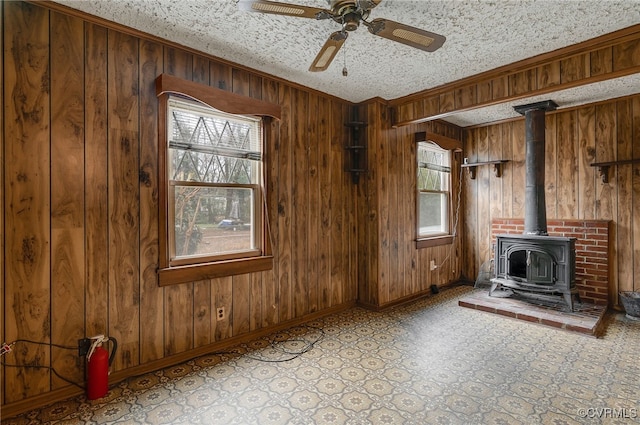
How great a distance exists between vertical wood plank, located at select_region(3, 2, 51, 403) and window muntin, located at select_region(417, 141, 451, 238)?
3.93m

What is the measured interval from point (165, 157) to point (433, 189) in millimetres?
3673

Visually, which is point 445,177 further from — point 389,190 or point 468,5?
point 468,5

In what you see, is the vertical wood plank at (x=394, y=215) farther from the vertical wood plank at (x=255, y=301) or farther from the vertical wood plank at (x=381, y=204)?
the vertical wood plank at (x=255, y=301)

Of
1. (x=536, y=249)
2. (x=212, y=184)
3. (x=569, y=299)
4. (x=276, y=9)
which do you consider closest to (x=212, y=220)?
(x=212, y=184)

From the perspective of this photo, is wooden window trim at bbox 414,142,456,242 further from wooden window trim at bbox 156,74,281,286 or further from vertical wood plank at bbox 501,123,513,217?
wooden window trim at bbox 156,74,281,286

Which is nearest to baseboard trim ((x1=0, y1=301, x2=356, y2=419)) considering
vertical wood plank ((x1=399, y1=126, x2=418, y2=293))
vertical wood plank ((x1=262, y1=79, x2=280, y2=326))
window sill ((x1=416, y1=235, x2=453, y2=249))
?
vertical wood plank ((x1=262, y1=79, x2=280, y2=326))

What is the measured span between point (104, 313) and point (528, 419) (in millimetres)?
2739

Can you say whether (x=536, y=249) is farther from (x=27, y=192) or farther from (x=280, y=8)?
(x=27, y=192)

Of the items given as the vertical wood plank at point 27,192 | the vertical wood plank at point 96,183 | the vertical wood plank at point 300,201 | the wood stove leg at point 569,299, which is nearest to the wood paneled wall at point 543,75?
the vertical wood plank at point 300,201

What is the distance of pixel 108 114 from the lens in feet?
7.30

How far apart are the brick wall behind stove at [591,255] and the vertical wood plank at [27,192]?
516cm

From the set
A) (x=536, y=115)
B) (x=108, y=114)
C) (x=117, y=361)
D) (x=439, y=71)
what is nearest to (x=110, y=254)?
(x=117, y=361)

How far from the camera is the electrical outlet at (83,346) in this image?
2.10 metres

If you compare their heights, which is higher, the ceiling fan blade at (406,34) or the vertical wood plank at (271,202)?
the ceiling fan blade at (406,34)
